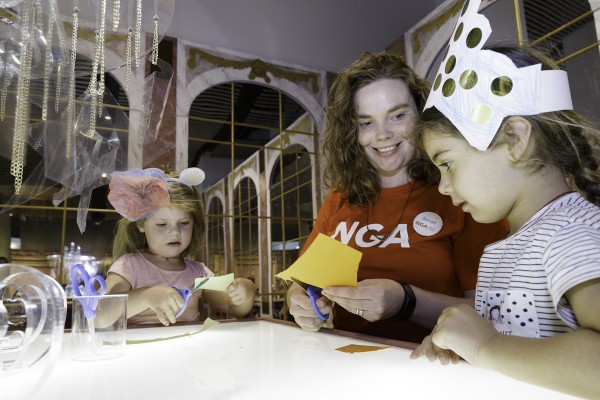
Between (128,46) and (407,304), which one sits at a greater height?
(128,46)

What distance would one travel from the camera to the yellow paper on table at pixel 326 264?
858 millimetres

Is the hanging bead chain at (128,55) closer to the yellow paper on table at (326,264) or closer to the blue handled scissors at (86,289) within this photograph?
the blue handled scissors at (86,289)

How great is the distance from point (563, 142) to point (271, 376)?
63 centimetres

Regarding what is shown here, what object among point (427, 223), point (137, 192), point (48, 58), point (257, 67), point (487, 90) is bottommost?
point (427, 223)

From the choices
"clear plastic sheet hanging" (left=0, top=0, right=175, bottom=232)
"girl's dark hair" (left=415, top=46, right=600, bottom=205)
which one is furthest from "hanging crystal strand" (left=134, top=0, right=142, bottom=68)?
"girl's dark hair" (left=415, top=46, right=600, bottom=205)

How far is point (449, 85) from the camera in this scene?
86cm

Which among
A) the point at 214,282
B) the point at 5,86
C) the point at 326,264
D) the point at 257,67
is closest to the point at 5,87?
the point at 5,86

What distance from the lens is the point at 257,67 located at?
4.99 m

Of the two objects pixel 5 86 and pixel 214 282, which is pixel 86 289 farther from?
pixel 5 86

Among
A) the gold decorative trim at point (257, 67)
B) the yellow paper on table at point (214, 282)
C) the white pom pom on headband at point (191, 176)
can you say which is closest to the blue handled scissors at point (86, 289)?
the yellow paper on table at point (214, 282)

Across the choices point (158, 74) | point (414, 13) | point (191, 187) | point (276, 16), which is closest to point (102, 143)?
point (158, 74)

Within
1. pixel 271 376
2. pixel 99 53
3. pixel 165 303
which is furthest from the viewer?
pixel 165 303

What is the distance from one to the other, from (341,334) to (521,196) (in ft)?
1.53

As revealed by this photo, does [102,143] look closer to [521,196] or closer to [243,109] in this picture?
[521,196]
